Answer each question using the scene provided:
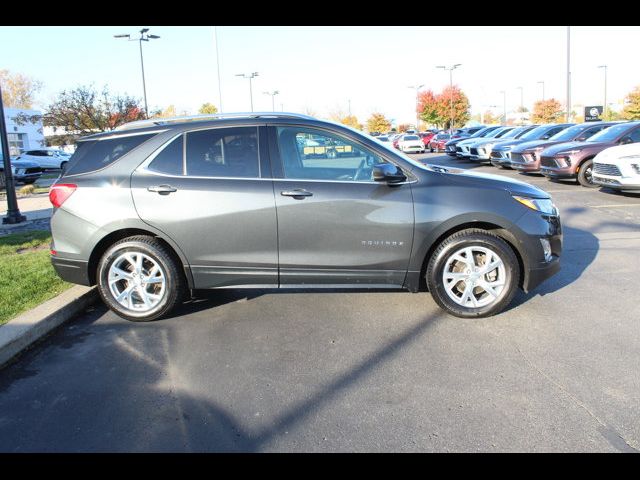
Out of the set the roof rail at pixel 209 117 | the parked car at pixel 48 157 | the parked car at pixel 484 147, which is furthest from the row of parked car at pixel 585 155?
the parked car at pixel 48 157

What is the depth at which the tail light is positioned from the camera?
176 inches

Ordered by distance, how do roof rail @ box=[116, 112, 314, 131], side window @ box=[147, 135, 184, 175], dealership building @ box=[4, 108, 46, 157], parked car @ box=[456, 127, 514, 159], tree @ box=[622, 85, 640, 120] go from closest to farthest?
1. side window @ box=[147, 135, 184, 175]
2. roof rail @ box=[116, 112, 314, 131]
3. parked car @ box=[456, 127, 514, 159]
4. tree @ box=[622, 85, 640, 120]
5. dealership building @ box=[4, 108, 46, 157]

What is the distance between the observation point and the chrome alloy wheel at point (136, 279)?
4.46m

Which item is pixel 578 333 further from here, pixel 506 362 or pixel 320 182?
pixel 320 182

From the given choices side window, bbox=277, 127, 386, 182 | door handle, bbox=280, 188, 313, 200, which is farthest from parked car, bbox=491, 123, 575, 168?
door handle, bbox=280, 188, 313, 200

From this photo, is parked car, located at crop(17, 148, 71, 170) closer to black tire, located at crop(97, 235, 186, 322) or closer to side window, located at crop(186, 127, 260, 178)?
black tire, located at crop(97, 235, 186, 322)

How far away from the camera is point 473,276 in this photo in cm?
436

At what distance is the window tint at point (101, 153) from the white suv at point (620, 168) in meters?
9.56

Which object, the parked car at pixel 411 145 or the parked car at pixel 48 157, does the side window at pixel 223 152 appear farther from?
the parked car at pixel 411 145

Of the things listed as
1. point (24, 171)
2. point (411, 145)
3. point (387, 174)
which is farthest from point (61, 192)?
point (411, 145)

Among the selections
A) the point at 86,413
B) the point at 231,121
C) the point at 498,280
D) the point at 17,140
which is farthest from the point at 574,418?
the point at 17,140

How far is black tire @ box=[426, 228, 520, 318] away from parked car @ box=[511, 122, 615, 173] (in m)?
11.7

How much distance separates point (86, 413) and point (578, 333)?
3.77m

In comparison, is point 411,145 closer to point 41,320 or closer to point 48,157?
point 48,157
